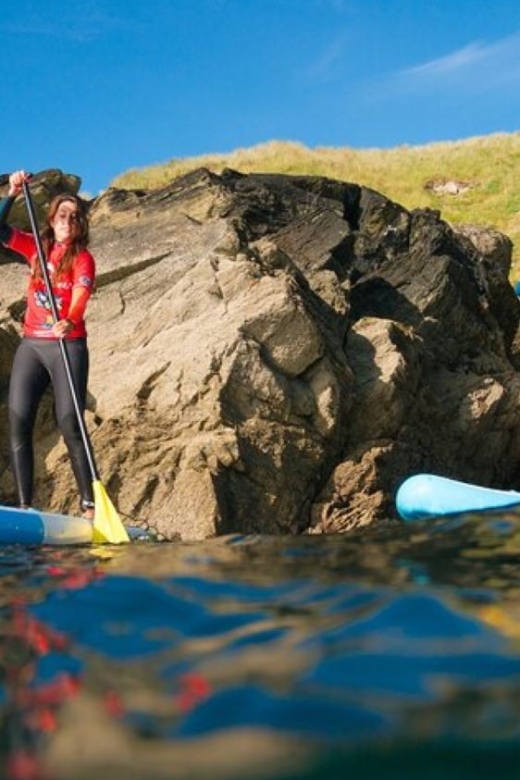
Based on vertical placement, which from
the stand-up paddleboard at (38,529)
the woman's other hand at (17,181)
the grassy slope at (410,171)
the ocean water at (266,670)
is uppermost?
the grassy slope at (410,171)

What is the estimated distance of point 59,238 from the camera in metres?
7.06

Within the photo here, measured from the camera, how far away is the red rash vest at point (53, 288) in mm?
6855

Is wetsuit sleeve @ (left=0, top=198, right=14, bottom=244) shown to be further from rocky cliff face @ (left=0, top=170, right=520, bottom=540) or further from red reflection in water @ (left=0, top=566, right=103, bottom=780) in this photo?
red reflection in water @ (left=0, top=566, right=103, bottom=780)

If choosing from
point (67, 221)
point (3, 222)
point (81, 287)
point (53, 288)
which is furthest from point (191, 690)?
point (3, 222)

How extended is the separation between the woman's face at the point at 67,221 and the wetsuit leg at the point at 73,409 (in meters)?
0.86

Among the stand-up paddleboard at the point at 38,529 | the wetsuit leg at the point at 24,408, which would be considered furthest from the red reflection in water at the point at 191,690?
the wetsuit leg at the point at 24,408

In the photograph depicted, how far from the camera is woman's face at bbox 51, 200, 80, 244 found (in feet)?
23.0

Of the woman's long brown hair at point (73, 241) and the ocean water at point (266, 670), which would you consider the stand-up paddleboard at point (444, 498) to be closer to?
Answer: the ocean water at point (266, 670)

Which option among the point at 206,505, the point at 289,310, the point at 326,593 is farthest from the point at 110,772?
the point at 289,310

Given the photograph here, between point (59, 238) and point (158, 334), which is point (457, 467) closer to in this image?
point (158, 334)

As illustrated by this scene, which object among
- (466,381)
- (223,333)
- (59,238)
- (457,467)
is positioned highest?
(59,238)

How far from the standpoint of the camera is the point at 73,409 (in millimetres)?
6785

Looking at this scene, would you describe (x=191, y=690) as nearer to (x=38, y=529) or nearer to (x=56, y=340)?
(x=38, y=529)

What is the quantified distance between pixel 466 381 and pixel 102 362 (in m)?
5.10
